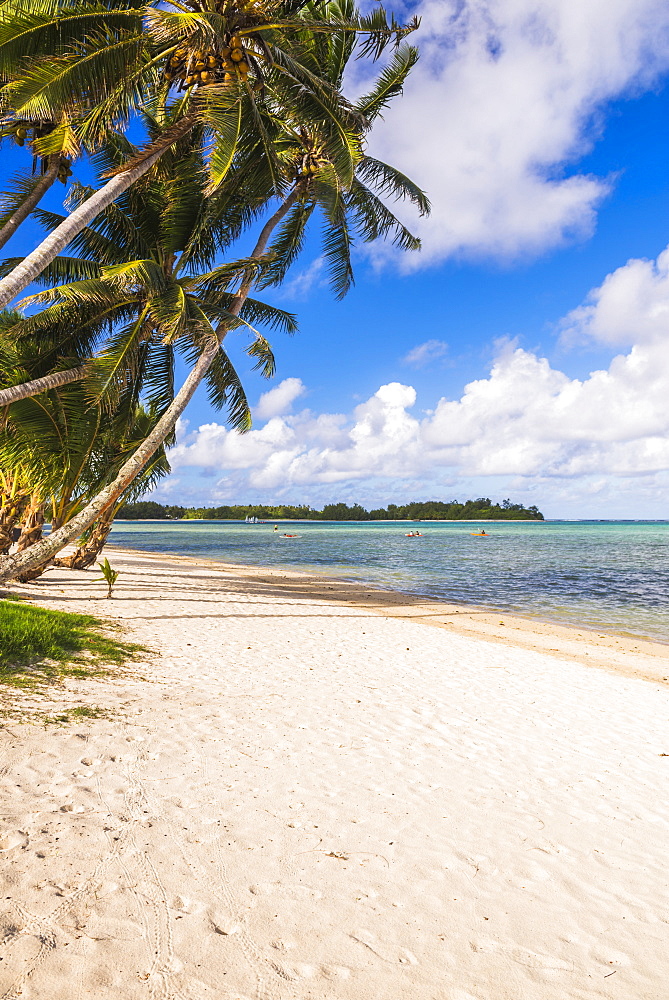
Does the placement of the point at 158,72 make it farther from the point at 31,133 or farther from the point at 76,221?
the point at 76,221

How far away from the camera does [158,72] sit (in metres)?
10.5

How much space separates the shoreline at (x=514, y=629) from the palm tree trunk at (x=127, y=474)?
26.8ft

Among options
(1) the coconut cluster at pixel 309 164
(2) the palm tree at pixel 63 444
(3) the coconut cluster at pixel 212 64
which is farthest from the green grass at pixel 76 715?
Result: (1) the coconut cluster at pixel 309 164

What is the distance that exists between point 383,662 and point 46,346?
10487 mm

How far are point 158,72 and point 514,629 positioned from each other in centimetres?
1490

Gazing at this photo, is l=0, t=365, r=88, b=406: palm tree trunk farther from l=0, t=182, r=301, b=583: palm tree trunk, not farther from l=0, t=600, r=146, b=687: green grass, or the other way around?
l=0, t=600, r=146, b=687: green grass

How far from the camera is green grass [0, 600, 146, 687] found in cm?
624

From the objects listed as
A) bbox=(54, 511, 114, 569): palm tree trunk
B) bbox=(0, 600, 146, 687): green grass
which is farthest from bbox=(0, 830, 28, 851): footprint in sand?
bbox=(54, 511, 114, 569): palm tree trunk

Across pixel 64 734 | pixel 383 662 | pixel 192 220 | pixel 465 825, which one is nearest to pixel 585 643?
pixel 383 662

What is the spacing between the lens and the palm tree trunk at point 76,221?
8.05 metres

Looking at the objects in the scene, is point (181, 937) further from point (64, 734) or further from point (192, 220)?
point (192, 220)

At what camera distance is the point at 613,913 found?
9.98ft

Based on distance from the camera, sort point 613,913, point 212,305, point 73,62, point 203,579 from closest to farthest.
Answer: point 613,913, point 73,62, point 212,305, point 203,579

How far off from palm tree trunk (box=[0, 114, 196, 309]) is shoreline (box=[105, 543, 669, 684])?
36.7ft
